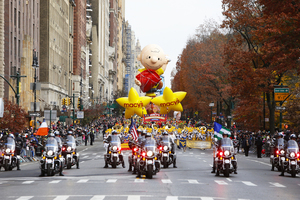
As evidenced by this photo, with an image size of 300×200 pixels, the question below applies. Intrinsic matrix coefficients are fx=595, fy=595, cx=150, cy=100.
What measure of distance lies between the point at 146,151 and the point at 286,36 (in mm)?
7956

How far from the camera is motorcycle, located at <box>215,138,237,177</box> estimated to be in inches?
830

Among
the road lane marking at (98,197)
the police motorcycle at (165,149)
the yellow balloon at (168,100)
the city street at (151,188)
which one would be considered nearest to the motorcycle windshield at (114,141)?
the police motorcycle at (165,149)

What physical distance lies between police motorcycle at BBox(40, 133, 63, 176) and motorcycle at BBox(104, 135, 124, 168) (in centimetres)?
422

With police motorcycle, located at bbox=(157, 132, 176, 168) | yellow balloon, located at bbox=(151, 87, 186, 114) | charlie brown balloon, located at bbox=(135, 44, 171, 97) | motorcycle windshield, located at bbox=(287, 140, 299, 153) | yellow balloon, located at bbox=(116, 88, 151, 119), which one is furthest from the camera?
charlie brown balloon, located at bbox=(135, 44, 171, 97)

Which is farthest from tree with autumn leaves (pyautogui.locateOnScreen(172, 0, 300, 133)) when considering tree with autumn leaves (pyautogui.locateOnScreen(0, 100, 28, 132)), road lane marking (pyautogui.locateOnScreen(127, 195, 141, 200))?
tree with autumn leaves (pyautogui.locateOnScreen(0, 100, 28, 132))

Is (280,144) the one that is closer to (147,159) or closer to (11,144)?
(147,159)

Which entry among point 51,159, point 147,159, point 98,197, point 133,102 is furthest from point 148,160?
point 133,102

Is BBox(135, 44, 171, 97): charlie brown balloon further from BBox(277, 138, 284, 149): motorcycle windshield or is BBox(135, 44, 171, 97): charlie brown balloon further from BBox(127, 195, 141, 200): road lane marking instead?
BBox(127, 195, 141, 200): road lane marking

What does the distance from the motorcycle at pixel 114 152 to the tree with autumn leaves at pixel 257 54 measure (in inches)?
304

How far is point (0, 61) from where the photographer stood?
5103cm

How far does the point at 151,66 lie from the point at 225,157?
104 ft

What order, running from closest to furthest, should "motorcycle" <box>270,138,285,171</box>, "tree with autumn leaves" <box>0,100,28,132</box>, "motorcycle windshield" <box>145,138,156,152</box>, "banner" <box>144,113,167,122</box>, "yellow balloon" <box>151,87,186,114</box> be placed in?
"motorcycle windshield" <box>145,138,156,152</box>
"motorcycle" <box>270,138,285,171</box>
"tree with autumn leaves" <box>0,100,28,132</box>
"yellow balloon" <box>151,87,186,114</box>
"banner" <box>144,113,167,122</box>

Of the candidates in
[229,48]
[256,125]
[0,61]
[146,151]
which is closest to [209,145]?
[256,125]

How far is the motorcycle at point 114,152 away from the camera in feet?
83.6
